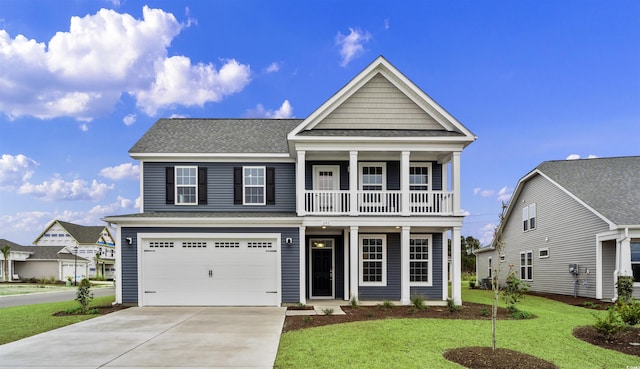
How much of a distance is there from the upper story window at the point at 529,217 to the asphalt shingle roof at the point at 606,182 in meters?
2.62

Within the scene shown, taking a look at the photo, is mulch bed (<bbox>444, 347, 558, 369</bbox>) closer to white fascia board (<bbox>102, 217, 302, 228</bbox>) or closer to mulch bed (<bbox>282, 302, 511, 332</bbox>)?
mulch bed (<bbox>282, 302, 511, 332</bbox>)

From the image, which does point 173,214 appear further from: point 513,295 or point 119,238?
point 513,295

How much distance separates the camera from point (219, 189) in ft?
58.5

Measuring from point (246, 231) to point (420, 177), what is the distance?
6.96m

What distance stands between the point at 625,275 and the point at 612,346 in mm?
9500

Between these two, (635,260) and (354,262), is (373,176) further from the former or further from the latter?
(635,260)

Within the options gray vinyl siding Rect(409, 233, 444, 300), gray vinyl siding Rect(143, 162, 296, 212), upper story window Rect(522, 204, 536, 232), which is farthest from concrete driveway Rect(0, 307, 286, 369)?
upper story window Rect(522, 204, 536, 232)

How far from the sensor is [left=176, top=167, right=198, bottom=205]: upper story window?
17.8 metres

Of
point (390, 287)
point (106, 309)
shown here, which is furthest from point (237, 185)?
point (390, 287)

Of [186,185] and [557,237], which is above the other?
[186,185]

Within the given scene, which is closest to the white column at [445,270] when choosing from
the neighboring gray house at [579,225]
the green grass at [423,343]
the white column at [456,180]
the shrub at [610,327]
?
the white column at [456,180]

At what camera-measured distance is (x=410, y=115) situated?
16.6m

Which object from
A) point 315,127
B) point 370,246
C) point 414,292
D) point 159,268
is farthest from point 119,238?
point 414,292

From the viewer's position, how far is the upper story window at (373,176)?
17.4 meters
